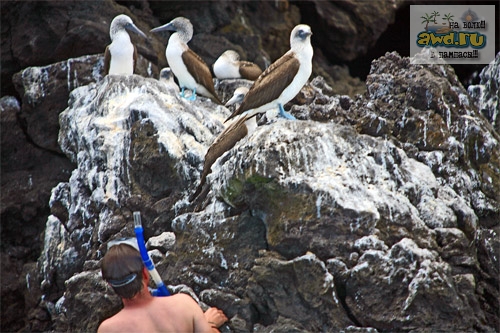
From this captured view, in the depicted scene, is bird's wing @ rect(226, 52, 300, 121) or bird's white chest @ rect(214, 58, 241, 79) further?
bird's white chest @ rect(214, 58, 241, 79)

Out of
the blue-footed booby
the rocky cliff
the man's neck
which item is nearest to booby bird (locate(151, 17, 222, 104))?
the rocky cliff

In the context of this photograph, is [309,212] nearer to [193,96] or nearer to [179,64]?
[193,96]

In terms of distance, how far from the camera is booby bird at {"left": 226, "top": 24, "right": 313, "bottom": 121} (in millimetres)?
8492

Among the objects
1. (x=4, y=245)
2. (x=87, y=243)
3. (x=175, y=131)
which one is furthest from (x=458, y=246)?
(x=4, y=245)

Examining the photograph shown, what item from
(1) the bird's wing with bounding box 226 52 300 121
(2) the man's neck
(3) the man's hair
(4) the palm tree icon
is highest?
(4) the palm tree icon

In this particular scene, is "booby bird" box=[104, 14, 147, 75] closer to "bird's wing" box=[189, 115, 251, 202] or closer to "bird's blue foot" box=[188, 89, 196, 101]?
"bird's blue foot" box=[188, 89, 196, 101]

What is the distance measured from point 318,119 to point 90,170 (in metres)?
2.50

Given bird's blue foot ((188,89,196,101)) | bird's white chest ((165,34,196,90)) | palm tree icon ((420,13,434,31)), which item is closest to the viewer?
bird's blue foot ((188,89,196,101))

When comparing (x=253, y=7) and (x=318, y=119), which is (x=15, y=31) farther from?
(x=318, y=119)

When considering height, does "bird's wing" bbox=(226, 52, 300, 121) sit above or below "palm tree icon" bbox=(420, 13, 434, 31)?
below

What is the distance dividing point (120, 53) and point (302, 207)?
14.0 ft

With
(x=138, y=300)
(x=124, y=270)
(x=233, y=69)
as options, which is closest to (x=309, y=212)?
(x=138, y=300)

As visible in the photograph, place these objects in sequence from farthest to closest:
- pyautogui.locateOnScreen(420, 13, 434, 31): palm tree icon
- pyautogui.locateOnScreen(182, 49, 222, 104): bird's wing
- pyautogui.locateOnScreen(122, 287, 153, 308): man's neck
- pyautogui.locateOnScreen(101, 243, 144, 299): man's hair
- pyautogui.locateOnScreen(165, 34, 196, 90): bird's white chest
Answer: pyautogui.locateOnScreen(420, 13, 434, 31): palm tree icon → pyautogui.locateOnScreen(165, 34, 196, 90): bird's white chest → pyautogui.locateOnScreen(182, 49, 222, 104): bird's wing → pyautogui.locateOnScreen(122, 287, 153, 308): man's neck → pyautogui.locateOnScreen(101, 243, 144, 299): man's hair

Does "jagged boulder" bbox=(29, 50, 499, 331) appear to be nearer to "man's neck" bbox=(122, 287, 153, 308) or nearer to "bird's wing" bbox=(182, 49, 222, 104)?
"bird's wing" bbox=(182, 49, 222, 104)
